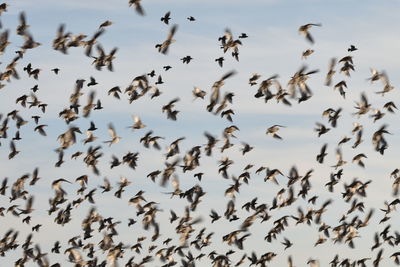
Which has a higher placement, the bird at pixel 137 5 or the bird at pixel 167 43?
the bird at pixel 137 5

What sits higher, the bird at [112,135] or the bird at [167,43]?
the bird at [167,43]

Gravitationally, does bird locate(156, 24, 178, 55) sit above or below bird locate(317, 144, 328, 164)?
above

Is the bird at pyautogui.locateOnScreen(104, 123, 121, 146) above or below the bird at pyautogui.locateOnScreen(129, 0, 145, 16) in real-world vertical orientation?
below

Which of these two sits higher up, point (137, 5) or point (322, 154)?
point (137, 5)

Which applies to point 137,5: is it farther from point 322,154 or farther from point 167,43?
point 322,154

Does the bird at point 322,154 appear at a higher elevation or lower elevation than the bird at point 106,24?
lower

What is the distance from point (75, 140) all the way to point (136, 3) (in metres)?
10.6

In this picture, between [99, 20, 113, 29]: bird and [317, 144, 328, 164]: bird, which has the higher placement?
[99, 20, 113, 29]: bird

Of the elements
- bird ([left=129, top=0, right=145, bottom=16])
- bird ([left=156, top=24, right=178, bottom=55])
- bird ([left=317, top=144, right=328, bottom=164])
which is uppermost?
bird ([left=129, top=0, right=145, bottom=16])

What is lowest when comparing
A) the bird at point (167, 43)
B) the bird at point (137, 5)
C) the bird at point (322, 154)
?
the bird at point (322, 154)

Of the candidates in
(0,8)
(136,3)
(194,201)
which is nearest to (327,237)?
(194,201)

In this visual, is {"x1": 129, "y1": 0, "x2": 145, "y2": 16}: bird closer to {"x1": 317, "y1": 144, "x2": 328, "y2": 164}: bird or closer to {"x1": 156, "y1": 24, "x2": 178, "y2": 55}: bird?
{"x1": 156, "y1": 24, "x2": 178, "y2": 55}: bird

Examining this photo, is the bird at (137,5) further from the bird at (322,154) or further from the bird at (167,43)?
the bird at (322,154)

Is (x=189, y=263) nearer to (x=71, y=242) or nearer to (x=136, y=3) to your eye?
(x=71, y=242)
